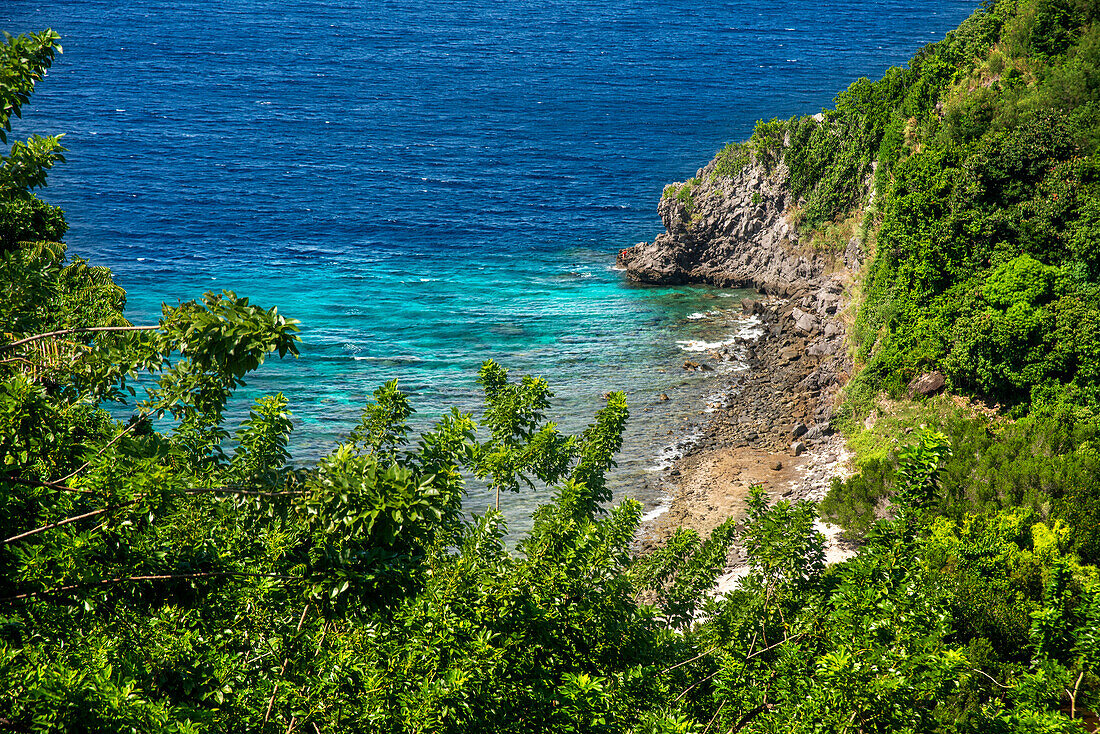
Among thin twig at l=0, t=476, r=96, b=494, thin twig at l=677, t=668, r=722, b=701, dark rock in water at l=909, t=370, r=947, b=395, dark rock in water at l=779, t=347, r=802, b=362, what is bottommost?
dark rock in water at l=779, t=347, r=802, b=362

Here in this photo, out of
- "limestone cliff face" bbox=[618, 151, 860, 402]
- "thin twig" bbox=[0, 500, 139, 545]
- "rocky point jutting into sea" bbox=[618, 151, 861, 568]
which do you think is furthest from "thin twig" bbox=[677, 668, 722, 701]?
"limestone cliff face" bbox=[618, 151, 860, 402]

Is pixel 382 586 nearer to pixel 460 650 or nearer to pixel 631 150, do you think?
pixel 460 650

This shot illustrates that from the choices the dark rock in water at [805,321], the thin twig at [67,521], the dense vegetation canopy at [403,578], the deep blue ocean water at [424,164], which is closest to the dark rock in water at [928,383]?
the dense vegetation canopy at [403,578]

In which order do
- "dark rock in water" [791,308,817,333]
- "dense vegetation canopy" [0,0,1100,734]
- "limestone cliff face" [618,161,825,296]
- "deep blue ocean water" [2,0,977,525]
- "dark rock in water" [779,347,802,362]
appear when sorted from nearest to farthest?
"dense vegetation canopy" [0,0,1100,734], "dark rock in water" [779,347,802,362], "dark rock in water" [791,308,817,333], "deep blue ocean water" [2,0,977,525], "limestone cliff face" [618,161,825,296]

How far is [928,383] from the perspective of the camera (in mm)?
31016

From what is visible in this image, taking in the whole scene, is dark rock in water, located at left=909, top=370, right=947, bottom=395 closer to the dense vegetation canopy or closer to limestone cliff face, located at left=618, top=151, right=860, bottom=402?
the dense vegetation canopy

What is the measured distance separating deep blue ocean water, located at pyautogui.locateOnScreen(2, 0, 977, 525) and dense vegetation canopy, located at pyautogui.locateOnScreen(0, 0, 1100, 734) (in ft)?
64.7

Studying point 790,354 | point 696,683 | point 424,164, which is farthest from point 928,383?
point 424,164

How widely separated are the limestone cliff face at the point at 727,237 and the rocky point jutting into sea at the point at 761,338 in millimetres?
78

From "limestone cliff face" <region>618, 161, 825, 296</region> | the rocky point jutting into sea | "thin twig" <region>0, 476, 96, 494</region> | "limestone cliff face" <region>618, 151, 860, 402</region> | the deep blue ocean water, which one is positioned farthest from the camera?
"limestone cliff face" <region>618, 161, 825, 296</region>

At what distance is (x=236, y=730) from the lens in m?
7.98

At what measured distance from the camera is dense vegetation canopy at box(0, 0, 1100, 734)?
23.3 feet

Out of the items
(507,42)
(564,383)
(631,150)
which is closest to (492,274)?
(564,383)

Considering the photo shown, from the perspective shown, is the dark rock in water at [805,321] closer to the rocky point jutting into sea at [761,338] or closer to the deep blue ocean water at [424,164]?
the rocky point jutting into sea at [761,338]
